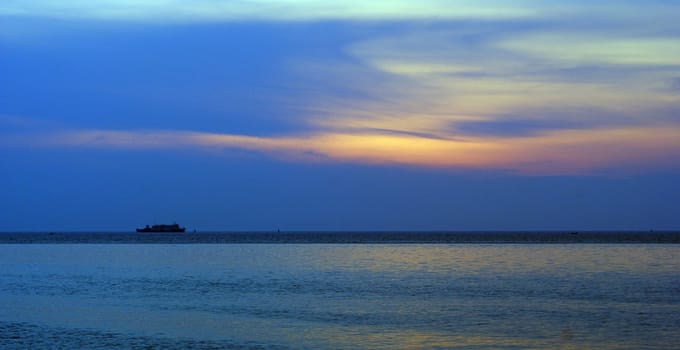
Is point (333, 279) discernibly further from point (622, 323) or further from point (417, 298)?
point (622, 323)

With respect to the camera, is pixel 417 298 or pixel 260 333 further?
pixel 417 298

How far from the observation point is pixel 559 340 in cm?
3909

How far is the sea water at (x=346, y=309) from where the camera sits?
129 ft

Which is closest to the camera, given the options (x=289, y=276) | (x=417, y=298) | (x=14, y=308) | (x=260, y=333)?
(x=260, y=333)

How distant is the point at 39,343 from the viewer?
38.7 metres

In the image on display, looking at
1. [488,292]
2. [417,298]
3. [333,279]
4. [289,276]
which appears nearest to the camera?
[417,298]

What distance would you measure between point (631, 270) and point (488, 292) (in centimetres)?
2943

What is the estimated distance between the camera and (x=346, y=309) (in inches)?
2013

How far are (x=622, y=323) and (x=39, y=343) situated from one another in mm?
29500

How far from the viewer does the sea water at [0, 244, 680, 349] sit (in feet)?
129

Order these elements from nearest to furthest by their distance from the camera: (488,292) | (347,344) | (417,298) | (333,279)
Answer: (347,344), (417,298), (488,292), (333,279)

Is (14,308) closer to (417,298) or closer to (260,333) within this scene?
(260,333)

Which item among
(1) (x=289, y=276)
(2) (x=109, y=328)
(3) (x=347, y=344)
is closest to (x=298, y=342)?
(3) (x=347, y=344)

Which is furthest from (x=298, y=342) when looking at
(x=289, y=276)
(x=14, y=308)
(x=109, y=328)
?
(x=289, y=276)
